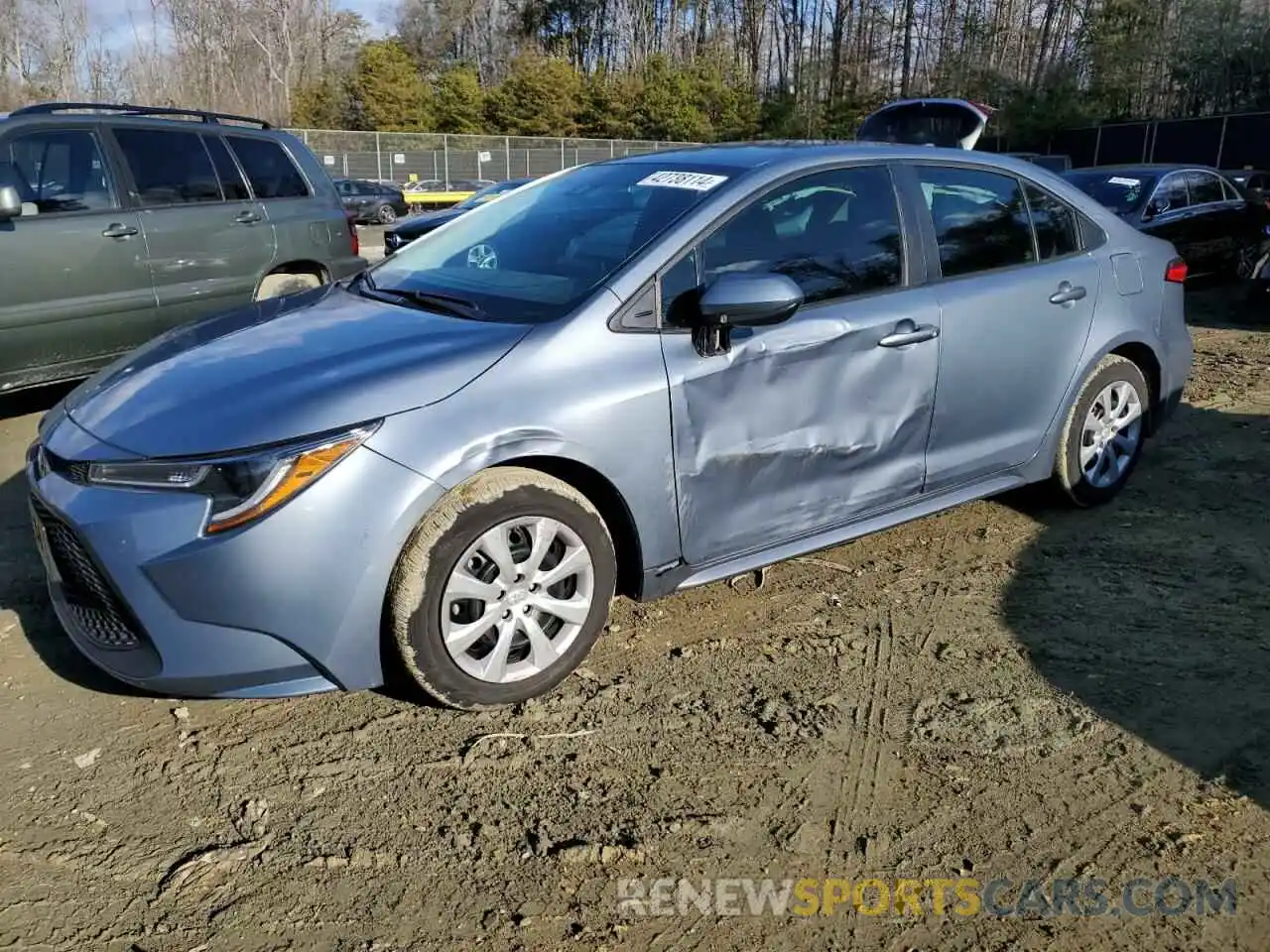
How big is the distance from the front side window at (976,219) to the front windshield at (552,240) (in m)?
0.91

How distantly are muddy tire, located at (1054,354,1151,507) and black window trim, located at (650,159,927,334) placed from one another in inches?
46.7

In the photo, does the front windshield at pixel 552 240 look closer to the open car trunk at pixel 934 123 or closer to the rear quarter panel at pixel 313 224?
the open car trunk at pixel 934 123

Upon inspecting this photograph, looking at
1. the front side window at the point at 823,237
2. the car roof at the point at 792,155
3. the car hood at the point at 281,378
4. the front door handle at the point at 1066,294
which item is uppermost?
the car roof at the point at 792,155

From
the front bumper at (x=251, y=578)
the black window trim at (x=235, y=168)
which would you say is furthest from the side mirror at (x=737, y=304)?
the black window trim at (x=235, y=168)

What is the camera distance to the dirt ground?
2293 mm

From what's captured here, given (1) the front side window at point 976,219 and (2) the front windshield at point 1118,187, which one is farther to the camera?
(2) the front windshield at point 1118,187

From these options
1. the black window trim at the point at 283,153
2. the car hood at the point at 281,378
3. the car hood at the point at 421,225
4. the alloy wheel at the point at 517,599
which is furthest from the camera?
the car hood at the point at 421,225

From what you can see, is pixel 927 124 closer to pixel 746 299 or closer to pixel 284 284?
pixel 746 299

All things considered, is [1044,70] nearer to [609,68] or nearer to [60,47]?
[609,68]

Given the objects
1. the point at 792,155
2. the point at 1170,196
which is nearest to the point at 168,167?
the point at 792,155

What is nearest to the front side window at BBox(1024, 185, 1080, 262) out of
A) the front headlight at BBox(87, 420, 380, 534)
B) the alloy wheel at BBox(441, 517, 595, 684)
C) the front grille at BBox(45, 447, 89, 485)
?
the alloy wheel at BBox(441, 517, 595, 684)

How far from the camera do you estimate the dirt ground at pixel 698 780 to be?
2.29m

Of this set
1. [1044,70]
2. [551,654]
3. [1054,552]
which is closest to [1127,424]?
[1054,552]

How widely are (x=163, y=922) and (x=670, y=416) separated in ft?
6.14
